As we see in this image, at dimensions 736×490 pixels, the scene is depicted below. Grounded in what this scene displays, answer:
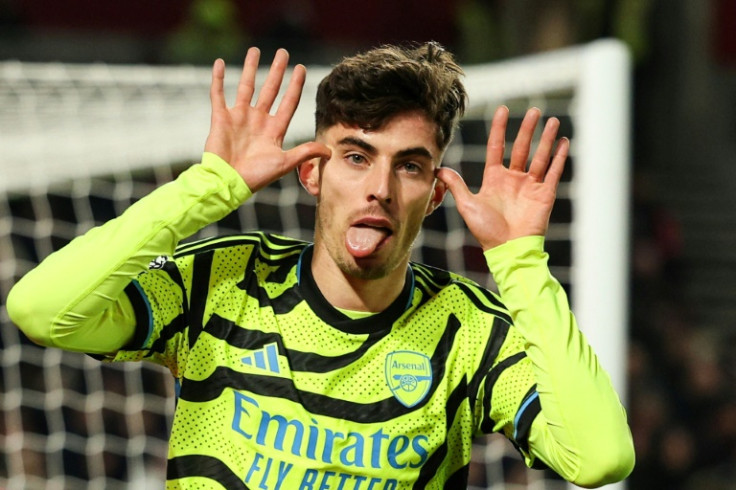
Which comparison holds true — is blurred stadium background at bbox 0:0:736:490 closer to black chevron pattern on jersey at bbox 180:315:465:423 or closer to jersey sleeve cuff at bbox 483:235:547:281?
black chevron pattern on jersey at bbox 180:315:465:423

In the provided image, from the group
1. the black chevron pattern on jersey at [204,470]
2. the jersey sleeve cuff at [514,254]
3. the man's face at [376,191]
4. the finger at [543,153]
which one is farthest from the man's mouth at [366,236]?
the black chevron pattern on jersey at [204,470]

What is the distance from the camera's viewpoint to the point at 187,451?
217cm

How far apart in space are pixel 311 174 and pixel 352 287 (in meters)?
0.26

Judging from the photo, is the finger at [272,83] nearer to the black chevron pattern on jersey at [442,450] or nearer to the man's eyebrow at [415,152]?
the man's eyebrow at [415,152]

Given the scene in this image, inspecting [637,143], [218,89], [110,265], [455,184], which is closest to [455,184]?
[455,184]

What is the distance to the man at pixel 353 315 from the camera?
6.69ft

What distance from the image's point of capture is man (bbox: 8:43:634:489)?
2.04 metres

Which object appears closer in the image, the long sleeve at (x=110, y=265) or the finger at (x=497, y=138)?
the long sleeve at (x=110, y=265)

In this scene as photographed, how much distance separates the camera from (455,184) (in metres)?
2.20

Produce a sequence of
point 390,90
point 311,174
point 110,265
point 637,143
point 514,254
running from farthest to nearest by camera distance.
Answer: point 637,143, point 311,174, point 390,90, point 514,254, point 110,265

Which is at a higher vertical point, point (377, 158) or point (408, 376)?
point (377, 158)

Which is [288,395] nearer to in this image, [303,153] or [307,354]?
[307,354]

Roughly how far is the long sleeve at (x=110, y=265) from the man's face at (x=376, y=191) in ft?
0.63

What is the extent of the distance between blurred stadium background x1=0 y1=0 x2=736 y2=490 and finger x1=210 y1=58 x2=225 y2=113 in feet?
6.46
